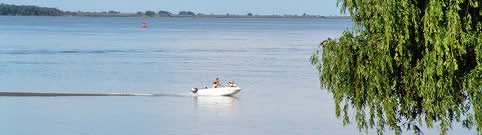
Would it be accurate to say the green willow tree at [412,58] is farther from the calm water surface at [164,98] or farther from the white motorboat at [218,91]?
the white motorboat at [218,91]

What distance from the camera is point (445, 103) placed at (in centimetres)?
2036

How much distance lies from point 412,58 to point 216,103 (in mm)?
21551

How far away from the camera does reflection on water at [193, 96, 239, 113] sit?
130 feet

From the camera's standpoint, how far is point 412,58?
20.8m

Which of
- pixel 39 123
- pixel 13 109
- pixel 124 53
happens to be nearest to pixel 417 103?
pixel 39 123

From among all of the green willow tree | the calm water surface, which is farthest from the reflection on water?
the green willow tree

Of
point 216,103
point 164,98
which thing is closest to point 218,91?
point 216,103

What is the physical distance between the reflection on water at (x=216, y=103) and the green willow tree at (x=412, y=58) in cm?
1788

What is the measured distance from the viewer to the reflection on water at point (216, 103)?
39766 mm

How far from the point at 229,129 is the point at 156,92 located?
1339 centimetres

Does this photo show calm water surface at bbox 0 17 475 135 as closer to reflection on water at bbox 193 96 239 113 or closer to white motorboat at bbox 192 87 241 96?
reflection on water at bbox 193 96 239 113

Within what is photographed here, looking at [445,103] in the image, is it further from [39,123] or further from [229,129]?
[39,123]

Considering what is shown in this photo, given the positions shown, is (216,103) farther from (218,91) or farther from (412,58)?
(412,58)

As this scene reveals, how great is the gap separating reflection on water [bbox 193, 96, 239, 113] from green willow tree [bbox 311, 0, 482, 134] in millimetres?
17879
